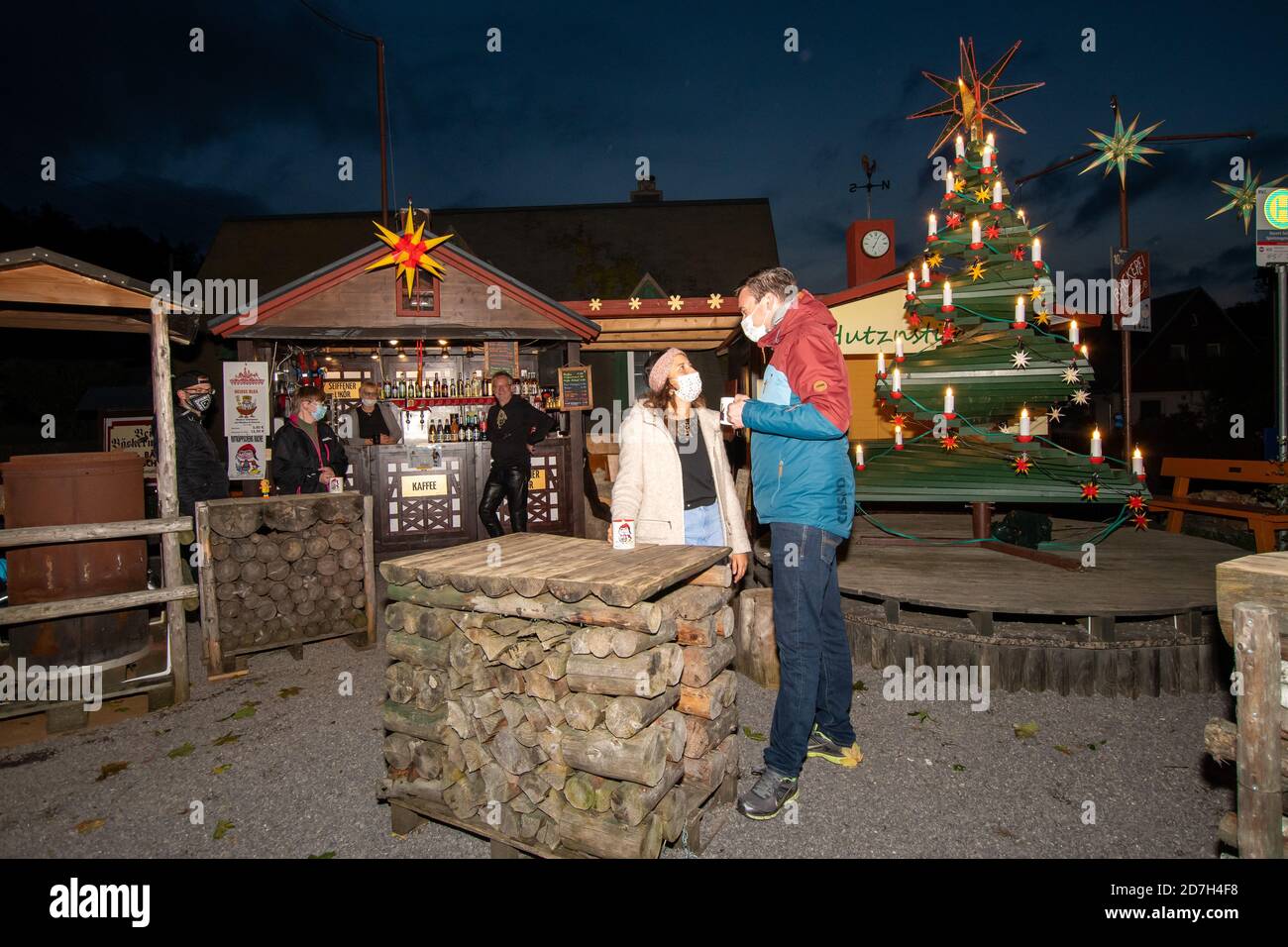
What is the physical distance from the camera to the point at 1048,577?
5688mm

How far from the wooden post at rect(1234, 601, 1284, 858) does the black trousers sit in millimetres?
8264

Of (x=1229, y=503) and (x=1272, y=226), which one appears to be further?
(x=1272, y=226)

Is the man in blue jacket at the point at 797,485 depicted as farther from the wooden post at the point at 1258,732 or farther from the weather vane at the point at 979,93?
the weather vane at the point at 979,93

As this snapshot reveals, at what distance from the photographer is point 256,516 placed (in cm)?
580

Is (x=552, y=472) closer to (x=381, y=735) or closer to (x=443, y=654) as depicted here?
(x=381, y=735)

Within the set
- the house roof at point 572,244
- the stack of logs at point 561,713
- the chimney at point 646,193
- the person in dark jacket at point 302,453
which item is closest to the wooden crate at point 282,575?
the person in dark jacket at point 302,453

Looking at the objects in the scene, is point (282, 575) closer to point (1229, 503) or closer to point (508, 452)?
point (508, 452)

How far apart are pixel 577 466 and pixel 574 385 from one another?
134cm

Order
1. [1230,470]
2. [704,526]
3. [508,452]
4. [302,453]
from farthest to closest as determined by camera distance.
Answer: [508,452] < [1230,470] < [302,453] < [704,526]

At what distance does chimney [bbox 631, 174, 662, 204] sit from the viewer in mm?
23469

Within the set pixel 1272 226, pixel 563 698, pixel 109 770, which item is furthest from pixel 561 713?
pixel 1272 226

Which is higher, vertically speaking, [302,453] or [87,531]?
[302,453]

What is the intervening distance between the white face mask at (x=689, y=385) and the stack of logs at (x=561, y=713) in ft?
3.57
